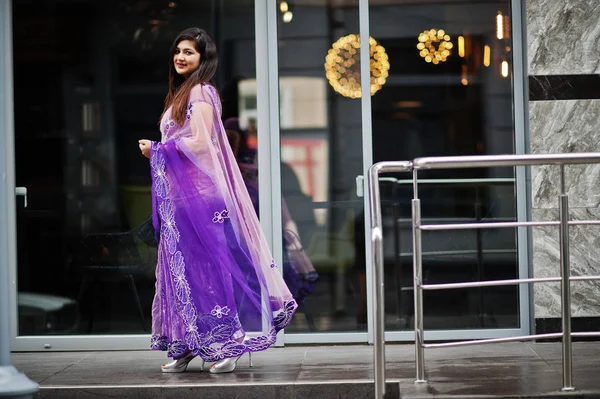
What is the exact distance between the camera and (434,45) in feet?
21.9

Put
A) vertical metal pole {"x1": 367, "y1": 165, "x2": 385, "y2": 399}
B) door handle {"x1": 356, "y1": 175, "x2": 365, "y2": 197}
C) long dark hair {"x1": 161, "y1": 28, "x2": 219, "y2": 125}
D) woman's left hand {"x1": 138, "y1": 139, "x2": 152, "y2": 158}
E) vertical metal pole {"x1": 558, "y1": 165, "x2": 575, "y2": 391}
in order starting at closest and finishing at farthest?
vertical metal pole {"x1": 367, "y1": 165, "x2": 385, "y2": 399} < vertical metal pole {"x1": 558, "y1": 165, "x2": 575, "y2": 391} < woman's left hand {"x1": 138, "y1": 139, "x2": 152, "y2": 158} < long dark hair {"x1": 161, "y1": 28, "x2": 219, "y2": 125} < door handle {"x1": 356, "y1": 175, "x2": 365, "y2": 197}

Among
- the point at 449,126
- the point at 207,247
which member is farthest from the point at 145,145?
the point at 449,126

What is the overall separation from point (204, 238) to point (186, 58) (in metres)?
0.99

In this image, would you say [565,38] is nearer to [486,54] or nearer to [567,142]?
[486,54]

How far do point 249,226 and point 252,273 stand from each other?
256 millimetres

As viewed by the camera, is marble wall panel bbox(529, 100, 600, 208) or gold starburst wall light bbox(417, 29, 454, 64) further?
gold starburst wall light bbox(417, 29, 454, 64)

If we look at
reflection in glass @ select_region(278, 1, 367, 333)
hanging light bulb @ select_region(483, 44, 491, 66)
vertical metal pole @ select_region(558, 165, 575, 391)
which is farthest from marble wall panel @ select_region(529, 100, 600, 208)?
vertical metal pole @ select_region(558, 165, 575, 391)

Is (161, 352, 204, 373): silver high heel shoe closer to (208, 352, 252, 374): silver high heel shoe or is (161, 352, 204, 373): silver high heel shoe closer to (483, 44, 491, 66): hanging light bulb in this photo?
(208, 352, 252, 374): silver high heel shoe

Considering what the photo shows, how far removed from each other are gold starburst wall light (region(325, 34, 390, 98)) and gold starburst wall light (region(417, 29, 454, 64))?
0.25m

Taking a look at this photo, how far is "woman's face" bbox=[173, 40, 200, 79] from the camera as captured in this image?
563cm

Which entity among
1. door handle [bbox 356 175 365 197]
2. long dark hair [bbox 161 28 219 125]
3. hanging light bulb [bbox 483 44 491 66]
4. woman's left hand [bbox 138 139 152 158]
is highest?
hanging light bulb [bbox 483 44 491 66]

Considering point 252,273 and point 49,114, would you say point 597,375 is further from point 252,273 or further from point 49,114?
point 49,114

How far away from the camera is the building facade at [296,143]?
6652mm

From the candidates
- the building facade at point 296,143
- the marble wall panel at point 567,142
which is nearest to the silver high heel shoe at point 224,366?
the building facade at point 296,143
